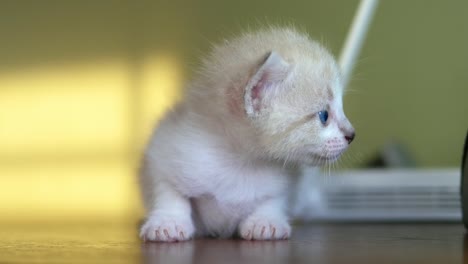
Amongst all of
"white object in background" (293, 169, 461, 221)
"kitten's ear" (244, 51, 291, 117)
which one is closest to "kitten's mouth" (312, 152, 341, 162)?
"kitten's ear" (244, 51, 291, 117)

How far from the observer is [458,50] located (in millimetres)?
2760

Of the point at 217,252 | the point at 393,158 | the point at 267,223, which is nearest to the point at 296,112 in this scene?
the point at 267,223

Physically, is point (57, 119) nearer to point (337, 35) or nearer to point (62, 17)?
point (62, 17)

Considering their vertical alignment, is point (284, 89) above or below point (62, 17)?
below

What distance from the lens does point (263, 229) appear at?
4.54ft

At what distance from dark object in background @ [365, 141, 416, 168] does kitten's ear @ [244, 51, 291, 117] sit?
4.44 ft

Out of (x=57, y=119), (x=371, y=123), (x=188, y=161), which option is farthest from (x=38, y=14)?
(x=188, y=161)

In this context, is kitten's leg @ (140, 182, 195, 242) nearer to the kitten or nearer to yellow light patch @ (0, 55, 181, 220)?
the kitten

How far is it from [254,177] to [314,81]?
0.77ft

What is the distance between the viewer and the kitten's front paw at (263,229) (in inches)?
54.3

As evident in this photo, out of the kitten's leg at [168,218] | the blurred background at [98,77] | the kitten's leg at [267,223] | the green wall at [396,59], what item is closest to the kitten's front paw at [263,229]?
the kitten's leg at [267,223]

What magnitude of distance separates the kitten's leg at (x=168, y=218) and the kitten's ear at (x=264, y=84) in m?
0.25

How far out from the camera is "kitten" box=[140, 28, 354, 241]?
1.32 meters

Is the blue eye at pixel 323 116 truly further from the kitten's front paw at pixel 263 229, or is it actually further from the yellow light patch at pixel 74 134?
the yellow light patch at pixel 74 134
